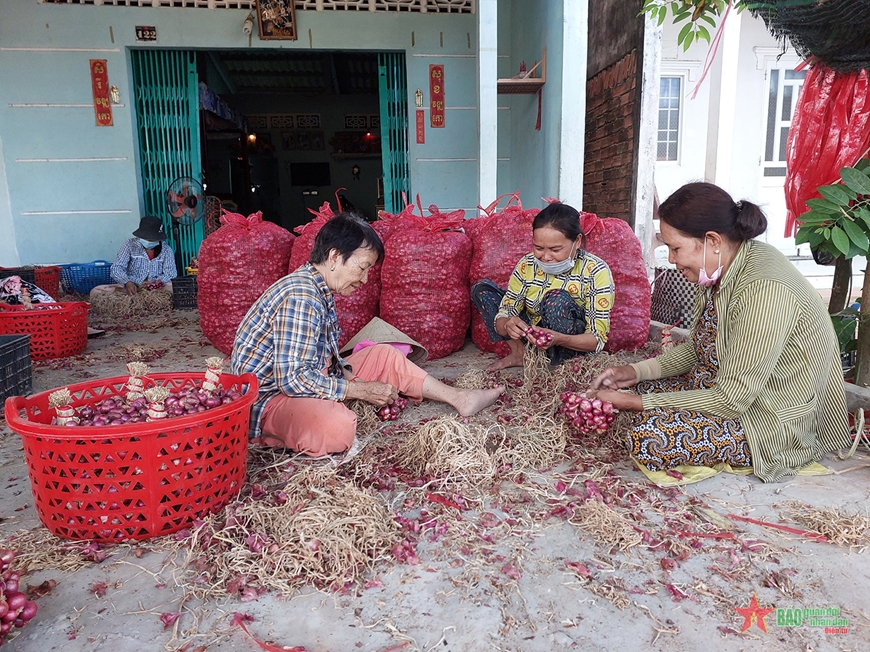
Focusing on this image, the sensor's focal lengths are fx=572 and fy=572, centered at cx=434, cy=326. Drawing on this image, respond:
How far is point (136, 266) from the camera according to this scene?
587 centimetres

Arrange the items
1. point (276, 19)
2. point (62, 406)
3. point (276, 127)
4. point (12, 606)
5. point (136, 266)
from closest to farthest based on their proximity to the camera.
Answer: point (12, 606) < point (62, 406) < point (136, 266) < point (276, 19) < point (276, 127)

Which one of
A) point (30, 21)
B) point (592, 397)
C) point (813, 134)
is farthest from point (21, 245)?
point (813, 134)

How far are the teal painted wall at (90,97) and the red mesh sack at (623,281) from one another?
13.6 feet

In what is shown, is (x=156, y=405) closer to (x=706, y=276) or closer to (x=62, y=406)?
(x=62, y=406)

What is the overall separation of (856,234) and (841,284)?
75cm

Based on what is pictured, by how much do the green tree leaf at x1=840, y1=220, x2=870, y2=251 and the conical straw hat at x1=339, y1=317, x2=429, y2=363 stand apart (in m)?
1.99

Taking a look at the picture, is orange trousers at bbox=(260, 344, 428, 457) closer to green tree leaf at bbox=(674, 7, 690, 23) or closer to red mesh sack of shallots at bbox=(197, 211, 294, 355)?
red mesh sack of shallots at bbox=(197, 211, 294, 355)

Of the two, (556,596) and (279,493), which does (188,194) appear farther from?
(556,596)

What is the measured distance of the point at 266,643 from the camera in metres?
1.23

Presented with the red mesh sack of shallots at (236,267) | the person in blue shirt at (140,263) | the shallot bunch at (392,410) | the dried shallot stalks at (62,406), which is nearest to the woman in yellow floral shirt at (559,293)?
the shallot bunch at (392,410)

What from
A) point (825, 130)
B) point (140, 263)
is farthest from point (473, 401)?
point (140, 263)

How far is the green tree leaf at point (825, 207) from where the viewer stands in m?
2.18

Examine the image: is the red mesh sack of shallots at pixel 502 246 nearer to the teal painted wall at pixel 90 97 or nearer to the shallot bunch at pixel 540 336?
the shallot bunch at pixel 540 336

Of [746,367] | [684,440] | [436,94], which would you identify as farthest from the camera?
[436,94]
